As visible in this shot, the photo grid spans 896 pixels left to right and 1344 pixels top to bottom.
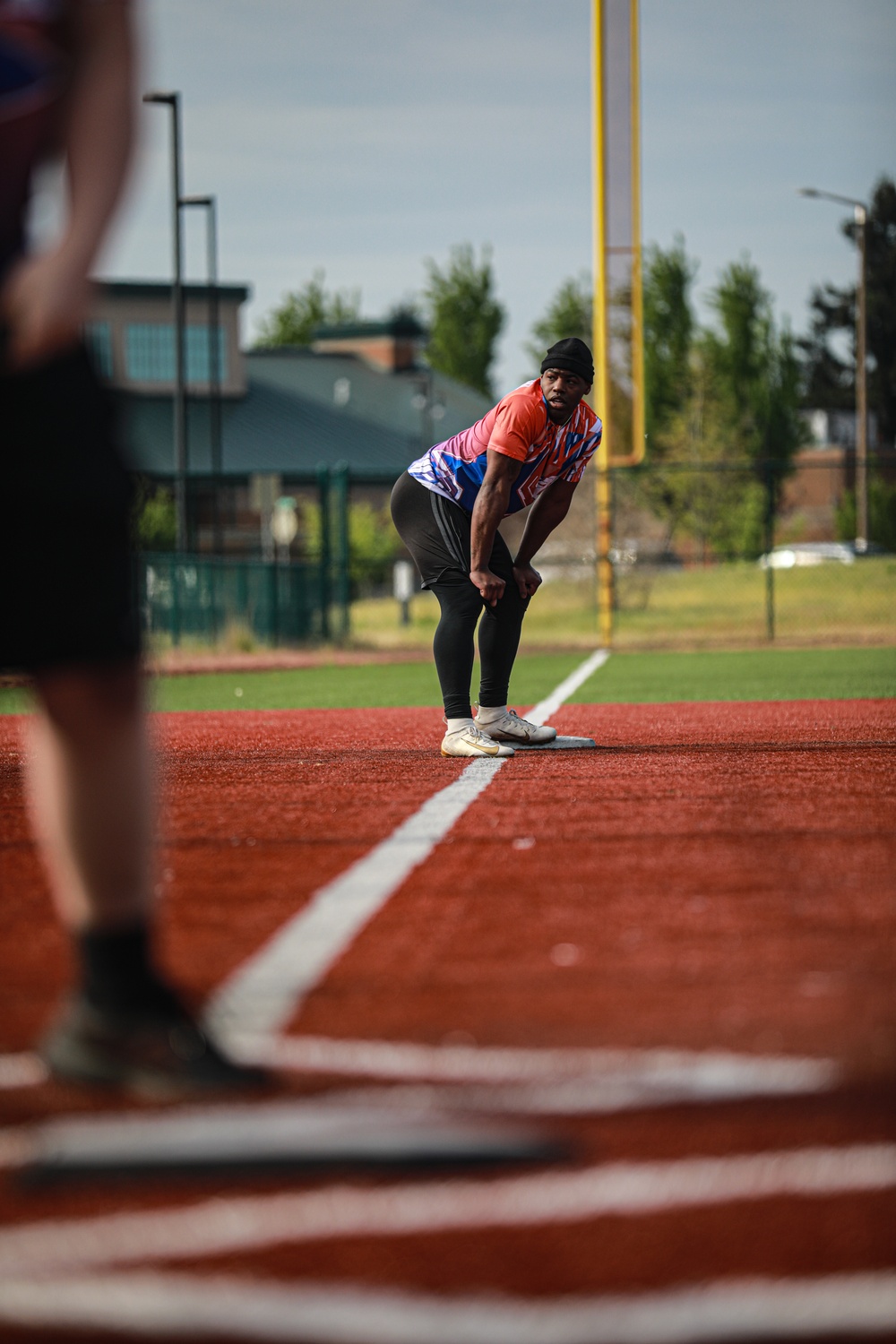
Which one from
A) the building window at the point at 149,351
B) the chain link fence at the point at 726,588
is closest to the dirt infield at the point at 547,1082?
the chain link fence at the point at 726,588

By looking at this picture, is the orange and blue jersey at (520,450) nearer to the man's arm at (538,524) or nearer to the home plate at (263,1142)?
the man's arm at (538,524)

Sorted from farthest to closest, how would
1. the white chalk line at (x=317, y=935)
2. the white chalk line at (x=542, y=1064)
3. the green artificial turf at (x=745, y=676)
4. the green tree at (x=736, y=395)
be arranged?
1. the green tree at (x=736, y=395)
2. the green artificial turf at (x=745, y=676)
3. the white chalk line at (x=317, y=935)
4. the white chalk line at (x=542, y=1064)

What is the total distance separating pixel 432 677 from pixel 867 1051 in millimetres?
14253

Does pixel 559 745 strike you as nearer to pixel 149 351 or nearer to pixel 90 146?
pixel 90 146

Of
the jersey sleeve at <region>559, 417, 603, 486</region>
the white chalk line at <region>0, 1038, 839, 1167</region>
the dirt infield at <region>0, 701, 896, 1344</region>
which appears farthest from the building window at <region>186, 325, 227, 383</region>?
the white chalk line at <region>0, 1038, 839, 1167</region>

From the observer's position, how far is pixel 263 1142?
1.99 m

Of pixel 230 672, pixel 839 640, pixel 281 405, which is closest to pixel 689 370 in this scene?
pixel 281 405

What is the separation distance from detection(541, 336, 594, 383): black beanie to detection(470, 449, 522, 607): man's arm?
415 mm

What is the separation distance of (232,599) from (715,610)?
8566 millimetres

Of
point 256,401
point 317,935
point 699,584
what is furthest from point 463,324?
point 317,935

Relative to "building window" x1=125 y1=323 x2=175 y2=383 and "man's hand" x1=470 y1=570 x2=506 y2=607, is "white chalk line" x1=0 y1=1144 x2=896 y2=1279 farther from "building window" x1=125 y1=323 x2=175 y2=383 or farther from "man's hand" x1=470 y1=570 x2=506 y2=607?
"building window" x1=125 y1=323 x2=175 y2=383

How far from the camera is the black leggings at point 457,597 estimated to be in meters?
6.91

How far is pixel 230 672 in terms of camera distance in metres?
19.2

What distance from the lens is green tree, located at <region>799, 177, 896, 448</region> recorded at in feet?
261
